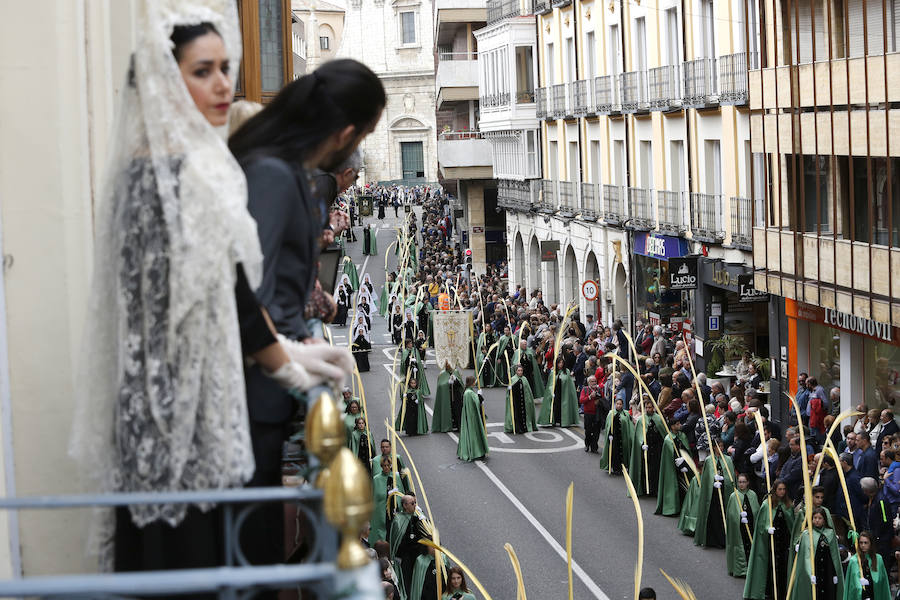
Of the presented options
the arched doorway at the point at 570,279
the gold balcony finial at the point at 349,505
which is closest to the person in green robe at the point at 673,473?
the gold balcony finial at the point at 349,505

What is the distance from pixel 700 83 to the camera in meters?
28.4

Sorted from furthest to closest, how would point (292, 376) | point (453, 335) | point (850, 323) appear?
point (453, 335)
point (850, 323)
point (292, 376)

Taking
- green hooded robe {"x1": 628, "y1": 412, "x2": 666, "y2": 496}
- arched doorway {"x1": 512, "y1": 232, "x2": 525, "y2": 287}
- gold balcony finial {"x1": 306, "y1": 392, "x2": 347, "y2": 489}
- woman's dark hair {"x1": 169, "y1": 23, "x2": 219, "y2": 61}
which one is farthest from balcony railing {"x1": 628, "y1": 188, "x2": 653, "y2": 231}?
gold balcony finial {"x1": 306, "y1": 392, "x2": 347, "y2": 489}

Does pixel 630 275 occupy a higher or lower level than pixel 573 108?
lower

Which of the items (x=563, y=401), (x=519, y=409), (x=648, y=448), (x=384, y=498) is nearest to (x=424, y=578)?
(x=384, y=498)

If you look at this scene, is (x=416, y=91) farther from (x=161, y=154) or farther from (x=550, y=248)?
(x=161, y=154)

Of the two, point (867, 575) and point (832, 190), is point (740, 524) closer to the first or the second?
point (867, 575)

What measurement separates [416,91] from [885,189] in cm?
8603

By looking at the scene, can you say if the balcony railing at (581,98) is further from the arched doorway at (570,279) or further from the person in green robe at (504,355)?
the person in green robe at (504,355)

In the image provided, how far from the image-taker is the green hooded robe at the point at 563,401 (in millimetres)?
27969

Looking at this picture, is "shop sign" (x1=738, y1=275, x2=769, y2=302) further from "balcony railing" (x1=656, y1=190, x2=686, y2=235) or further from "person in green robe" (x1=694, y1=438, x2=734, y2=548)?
"person in green robe" (x1=694, y1=438, x2=734, y2=548)

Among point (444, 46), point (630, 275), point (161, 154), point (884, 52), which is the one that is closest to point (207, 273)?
point (161, 154)

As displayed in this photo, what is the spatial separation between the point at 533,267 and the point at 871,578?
3600 centimetres

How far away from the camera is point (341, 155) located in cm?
403
